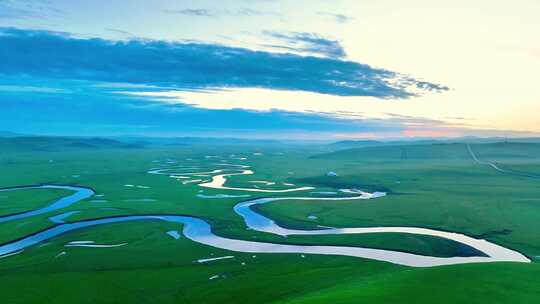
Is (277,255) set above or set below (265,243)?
above

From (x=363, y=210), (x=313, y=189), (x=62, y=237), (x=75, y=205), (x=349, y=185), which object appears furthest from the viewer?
(x=349, y=185)

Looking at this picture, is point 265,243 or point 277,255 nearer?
point 277,255

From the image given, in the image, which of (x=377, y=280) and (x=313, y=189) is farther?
(x=313, y=189)

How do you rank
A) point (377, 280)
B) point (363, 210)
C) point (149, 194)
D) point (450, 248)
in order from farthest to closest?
point (149, 194) < point (363, 210) < point (450, 248) < point (377, 280)

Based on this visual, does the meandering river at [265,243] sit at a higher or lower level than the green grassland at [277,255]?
lower

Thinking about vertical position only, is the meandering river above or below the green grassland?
below

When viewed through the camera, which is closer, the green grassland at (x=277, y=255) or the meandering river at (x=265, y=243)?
the green grassland at (x=277, y=255)

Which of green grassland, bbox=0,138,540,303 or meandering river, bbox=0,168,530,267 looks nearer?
green grassland, bbox=0,138,540,303

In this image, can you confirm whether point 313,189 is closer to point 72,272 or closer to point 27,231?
point 27,231

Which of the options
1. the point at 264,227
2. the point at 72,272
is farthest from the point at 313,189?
the point at 72,272

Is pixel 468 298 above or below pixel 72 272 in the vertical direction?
above
